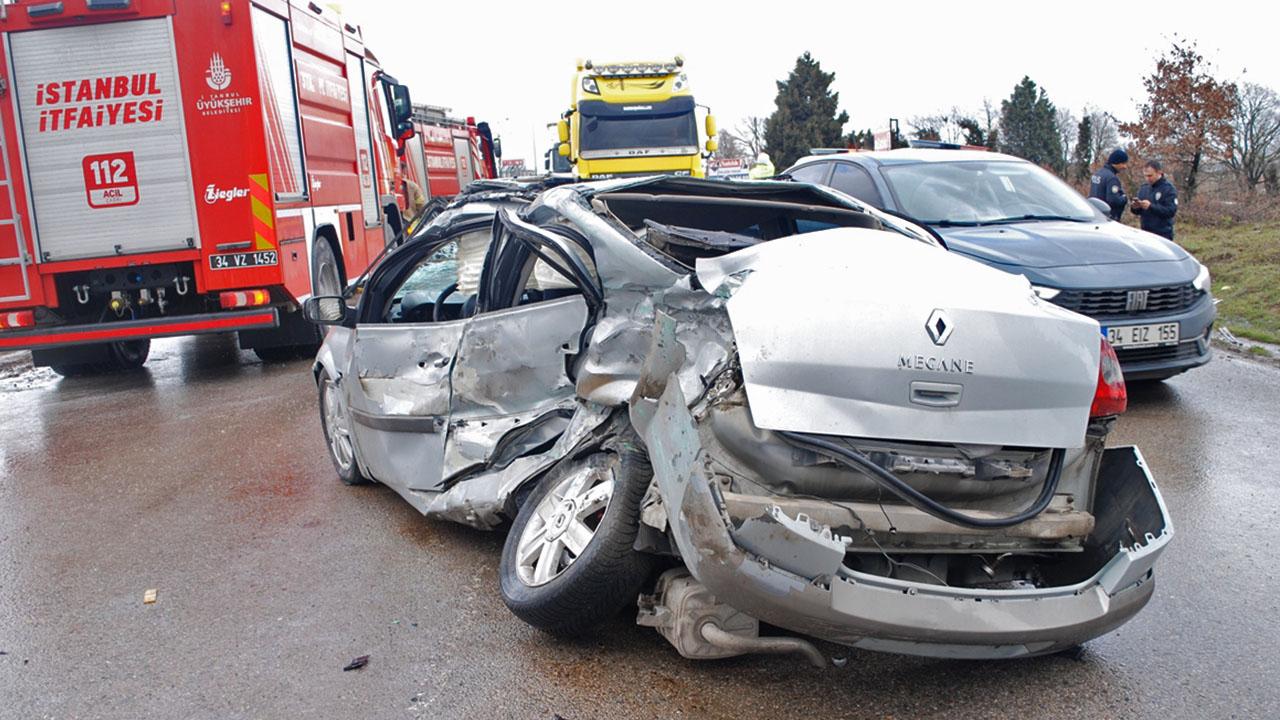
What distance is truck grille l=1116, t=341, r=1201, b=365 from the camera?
22.7 feet

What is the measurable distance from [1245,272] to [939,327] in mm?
11231

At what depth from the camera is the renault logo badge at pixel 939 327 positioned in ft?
10.2

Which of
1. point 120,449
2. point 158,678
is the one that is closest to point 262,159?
point 120,449

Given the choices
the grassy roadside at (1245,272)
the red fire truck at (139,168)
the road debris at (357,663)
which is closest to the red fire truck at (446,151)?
the red fire truck at (139,168)

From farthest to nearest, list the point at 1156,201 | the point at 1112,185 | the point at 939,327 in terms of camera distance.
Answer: the point at 1112,185
the point at 1156,201
the point at 939,327

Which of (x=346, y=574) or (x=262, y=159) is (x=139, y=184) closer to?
(x=262, y=159)

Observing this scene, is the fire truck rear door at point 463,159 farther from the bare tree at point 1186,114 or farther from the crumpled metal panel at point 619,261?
the crumpled metal panel at point 619,261

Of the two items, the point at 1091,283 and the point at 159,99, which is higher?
the point at 159,99

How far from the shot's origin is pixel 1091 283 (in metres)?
6.74

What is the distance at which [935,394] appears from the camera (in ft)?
10.1

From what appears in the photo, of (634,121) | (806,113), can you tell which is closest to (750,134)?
(806,113)

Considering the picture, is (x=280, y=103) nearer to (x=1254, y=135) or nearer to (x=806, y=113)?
(x=1254, y=135)

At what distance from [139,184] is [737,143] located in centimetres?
6493

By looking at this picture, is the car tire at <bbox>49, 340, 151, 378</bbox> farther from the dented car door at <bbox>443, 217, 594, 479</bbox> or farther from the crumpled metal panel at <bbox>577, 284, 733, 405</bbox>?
the crumpled metal panel at <bbox>577, 284, 733, 405</bbox>
